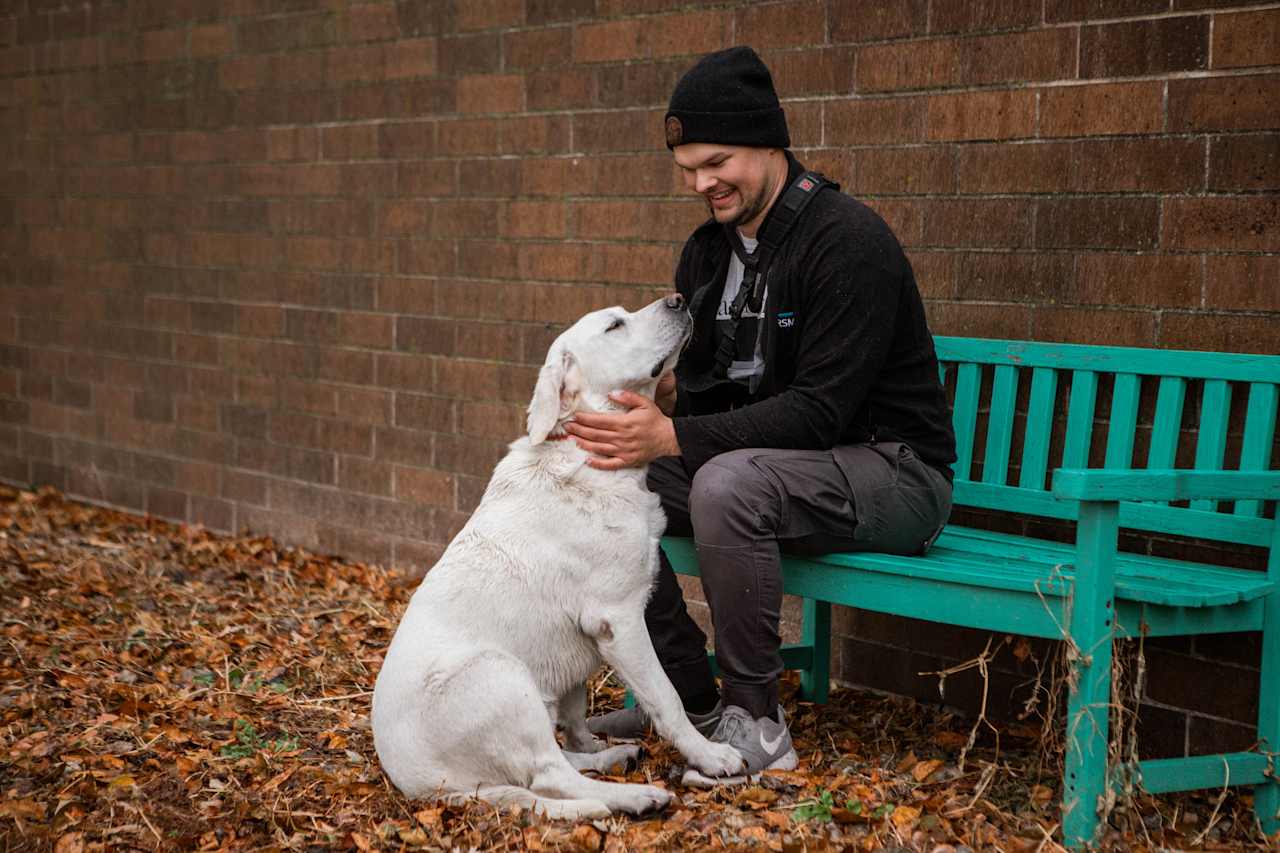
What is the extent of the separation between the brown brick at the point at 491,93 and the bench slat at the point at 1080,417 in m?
2.95

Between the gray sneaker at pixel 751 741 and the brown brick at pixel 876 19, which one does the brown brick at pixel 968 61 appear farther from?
the gray sneaker at pixel 751 741

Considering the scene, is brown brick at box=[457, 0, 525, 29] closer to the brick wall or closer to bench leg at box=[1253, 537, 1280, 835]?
the brick wall

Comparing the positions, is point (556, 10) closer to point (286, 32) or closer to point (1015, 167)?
point (286, 32)

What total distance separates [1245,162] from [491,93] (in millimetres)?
3391

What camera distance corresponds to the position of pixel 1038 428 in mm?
4469

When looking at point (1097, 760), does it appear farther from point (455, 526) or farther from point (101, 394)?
point (101, 394)

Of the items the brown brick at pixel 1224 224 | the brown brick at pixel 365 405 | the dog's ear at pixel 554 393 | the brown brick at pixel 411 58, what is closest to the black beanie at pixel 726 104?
the dog's ear at pixel 554 393

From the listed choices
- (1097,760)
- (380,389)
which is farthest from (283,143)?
(1097,760)

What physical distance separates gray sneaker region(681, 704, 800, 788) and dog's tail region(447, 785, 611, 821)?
0.39 meters

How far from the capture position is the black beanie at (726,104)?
4.08 metres

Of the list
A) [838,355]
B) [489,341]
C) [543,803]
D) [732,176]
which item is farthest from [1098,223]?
[489,341]

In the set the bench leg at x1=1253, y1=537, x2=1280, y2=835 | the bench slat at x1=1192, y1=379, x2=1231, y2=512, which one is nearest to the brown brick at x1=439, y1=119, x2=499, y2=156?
the bench slat at x1=1192, y1=379, x2=1231, y2=512

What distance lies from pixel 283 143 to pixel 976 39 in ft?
13.1

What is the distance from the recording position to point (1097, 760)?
348 centimetres
